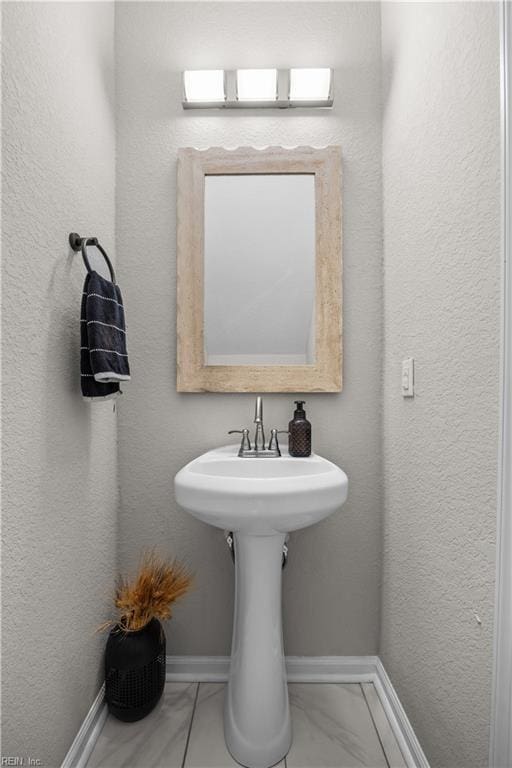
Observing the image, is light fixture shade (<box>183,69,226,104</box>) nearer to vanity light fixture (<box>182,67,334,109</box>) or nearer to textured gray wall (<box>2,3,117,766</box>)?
vanity light fixture (<box>182,67,334,109</box>)

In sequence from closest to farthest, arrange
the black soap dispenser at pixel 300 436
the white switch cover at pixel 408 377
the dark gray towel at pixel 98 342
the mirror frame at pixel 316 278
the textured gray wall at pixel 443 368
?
1. the textured gray wall at pixel 443 368
2. the dark gray towel at pixel 98 342
3. the white switch cover at pixel 408 377
4. the black soap dispenser at pixel 300 436
5. the mirror frame at pixel 316 278

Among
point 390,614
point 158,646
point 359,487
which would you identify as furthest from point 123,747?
point 359,487

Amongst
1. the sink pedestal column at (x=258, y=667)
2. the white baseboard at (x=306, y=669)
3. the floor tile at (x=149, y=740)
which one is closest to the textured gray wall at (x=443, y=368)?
the white baseboard at (x=306, y=669)

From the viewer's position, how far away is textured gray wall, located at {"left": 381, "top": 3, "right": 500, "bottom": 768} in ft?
2.65

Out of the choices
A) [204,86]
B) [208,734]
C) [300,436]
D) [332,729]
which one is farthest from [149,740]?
[204,86]

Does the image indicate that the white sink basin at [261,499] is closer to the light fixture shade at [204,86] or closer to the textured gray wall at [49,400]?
the textured gray wall at [49,400]

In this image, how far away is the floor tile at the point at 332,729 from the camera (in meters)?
1.11

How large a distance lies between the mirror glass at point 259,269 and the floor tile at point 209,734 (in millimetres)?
1089

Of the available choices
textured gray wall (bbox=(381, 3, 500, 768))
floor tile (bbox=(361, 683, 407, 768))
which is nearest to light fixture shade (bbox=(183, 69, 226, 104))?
textured gray wall (bbox=(381, 3, 500, 768))

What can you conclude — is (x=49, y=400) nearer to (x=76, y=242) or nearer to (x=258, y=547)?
(x=76, y=242)

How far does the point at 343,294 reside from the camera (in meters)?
1.45

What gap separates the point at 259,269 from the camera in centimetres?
145

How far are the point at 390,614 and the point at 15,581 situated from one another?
1085 mm

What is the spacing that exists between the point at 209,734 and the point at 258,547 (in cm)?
58
